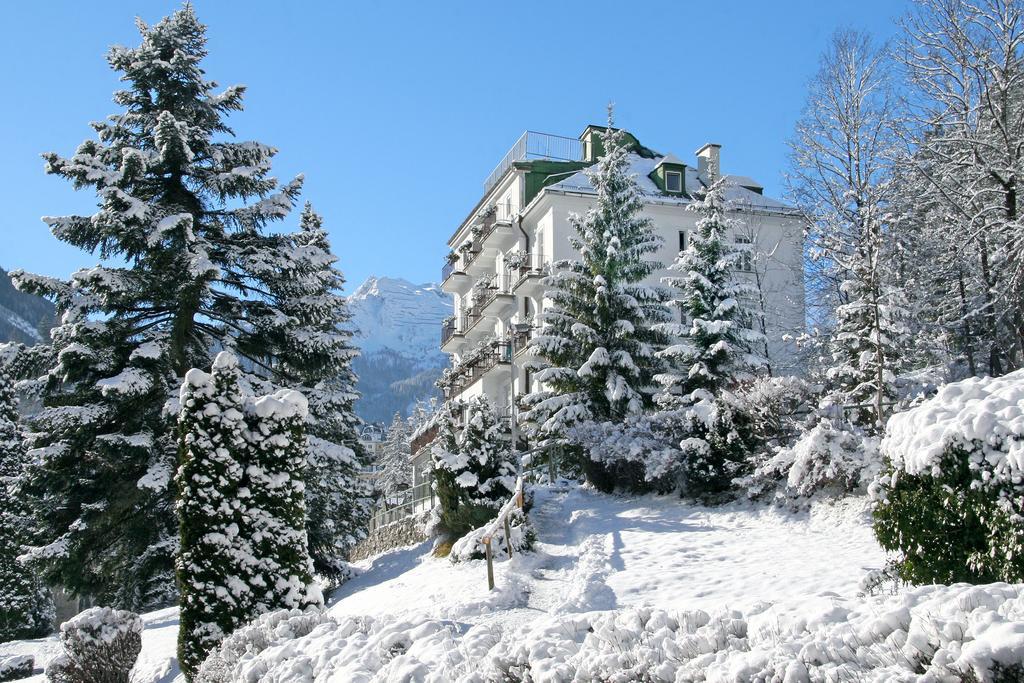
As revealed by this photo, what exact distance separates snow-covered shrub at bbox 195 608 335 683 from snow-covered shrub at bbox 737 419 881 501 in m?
8.34

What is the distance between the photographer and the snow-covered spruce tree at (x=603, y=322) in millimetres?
24891

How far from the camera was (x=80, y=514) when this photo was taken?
67.7 feet

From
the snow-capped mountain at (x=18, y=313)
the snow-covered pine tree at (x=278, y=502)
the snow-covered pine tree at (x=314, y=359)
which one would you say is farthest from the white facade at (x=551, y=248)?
the snow-capped mountain at (x=18, y=313)

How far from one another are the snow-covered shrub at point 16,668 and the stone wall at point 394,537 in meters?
7.95

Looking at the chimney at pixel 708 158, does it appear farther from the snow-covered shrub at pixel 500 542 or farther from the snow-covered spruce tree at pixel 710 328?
the snow-covered shrub at pixel 500 542

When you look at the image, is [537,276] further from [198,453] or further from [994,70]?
[198,453]

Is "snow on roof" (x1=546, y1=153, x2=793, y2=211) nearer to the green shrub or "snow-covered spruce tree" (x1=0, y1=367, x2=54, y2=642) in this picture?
"snow-covered spruce tree" (x1=0, y1=367, x2=54, y2=642)

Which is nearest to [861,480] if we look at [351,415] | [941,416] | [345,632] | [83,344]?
[941,416]

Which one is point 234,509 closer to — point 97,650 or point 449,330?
point 97,650

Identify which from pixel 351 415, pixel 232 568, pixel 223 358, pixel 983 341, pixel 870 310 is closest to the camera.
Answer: pixel 232 568

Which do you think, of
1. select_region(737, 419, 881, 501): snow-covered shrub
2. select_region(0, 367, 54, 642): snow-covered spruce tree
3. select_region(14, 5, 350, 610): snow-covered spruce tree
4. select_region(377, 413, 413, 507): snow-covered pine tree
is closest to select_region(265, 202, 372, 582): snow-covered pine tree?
select_region(14, 5, 350, 610): snow-covered spruce tree

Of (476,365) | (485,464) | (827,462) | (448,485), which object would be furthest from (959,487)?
(476,365)

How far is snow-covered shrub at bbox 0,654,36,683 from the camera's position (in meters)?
17.9

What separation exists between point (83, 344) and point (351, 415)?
9905 millimetres
